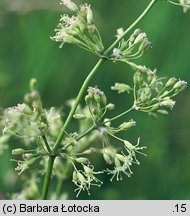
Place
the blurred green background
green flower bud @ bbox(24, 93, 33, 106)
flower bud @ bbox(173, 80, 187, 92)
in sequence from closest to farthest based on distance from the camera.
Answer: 1. green flower bud @ bbox(24, 93, 33, 106)
2. flower bud @ bbox(173, 80, 187, 92)
3. the blurred green background

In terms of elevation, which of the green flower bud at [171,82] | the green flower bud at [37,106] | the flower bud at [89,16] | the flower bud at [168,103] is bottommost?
the green flower bud at [37,106]

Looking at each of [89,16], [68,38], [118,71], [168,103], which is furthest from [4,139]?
[118,71]

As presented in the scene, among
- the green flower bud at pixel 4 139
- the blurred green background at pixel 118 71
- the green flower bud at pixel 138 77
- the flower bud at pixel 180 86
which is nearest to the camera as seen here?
the green flower bud at pixel 4 139

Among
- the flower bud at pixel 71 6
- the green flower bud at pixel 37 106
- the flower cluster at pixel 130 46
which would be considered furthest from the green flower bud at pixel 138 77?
the green flower bud at pixel 37 106

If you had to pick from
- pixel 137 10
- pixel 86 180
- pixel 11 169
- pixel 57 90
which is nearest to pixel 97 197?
pixel 11 169

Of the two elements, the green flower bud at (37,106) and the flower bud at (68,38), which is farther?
the flower bud at (68,38)

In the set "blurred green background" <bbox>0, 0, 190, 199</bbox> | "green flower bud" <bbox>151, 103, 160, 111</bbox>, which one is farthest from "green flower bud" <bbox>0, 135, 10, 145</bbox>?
"blurred green background" <bbox>0, 0, 190, 199</bbox>

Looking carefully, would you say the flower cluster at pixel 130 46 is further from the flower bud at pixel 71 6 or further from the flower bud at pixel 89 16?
the flower bud at pixel 71 6

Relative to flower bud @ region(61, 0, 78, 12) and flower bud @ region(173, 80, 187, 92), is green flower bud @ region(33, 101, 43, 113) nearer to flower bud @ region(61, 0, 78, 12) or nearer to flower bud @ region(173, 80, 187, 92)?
flower bud @ region(61, 0, 78, 12)
